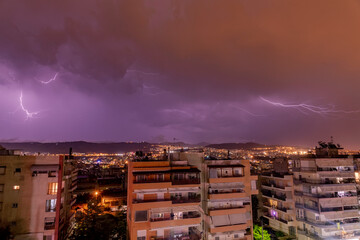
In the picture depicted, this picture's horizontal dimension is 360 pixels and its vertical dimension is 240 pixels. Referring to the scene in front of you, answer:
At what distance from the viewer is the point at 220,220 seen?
2597 centimetres

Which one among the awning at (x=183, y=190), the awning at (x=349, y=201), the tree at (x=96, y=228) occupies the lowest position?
the tree at (x=96, y=228)

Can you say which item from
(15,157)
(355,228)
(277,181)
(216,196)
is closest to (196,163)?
(216,196)

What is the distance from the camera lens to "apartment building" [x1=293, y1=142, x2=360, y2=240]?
32875mm

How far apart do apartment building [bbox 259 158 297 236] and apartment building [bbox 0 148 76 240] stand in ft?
113

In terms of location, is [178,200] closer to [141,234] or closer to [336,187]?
[141,234]

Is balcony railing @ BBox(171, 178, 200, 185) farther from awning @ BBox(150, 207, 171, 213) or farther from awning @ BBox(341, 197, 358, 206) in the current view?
awning @ BBox(341, 197, 358, 206)

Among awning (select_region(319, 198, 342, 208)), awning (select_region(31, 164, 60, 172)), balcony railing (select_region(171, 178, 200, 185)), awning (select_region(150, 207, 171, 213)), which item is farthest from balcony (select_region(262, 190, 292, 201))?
awning (select_region(31, 164, 60, 172))

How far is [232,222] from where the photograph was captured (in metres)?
26.1

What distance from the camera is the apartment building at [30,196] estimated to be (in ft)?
75.3

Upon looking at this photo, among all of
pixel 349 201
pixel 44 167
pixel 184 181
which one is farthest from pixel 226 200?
pixel 349 201

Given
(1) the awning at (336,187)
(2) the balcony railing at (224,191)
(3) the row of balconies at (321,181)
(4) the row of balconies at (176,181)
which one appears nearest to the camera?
(4) the row of balconies at (176,181)

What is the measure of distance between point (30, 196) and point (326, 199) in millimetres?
42010

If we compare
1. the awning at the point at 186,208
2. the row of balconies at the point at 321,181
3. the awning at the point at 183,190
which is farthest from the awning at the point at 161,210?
the row of balconies at the point at 321,181

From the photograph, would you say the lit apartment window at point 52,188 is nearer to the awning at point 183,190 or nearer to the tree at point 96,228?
the tree at point 96,228
